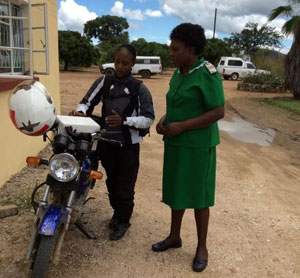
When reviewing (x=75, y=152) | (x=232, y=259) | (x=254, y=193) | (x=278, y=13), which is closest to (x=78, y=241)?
(x=75, y=152)

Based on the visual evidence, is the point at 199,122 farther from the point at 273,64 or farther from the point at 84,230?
the point at 273,64

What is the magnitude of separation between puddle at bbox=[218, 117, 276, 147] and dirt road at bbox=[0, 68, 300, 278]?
2388 mm

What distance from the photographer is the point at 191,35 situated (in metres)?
2.32

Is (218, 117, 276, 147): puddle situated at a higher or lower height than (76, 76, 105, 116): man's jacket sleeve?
lower

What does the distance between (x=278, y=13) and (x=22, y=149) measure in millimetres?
12923

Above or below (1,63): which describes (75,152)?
below

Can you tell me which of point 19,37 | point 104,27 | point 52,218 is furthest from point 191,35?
point 104,27

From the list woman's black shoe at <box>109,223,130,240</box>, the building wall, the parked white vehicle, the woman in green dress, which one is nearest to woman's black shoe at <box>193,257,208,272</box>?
the woman in green dress

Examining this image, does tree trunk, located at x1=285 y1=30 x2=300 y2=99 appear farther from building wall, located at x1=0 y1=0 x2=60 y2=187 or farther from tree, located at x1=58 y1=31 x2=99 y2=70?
tree, located at x1=58 y1=31 x2=99 y2=70

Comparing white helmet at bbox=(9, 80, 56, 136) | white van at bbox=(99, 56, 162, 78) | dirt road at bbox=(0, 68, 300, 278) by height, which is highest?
white van at bbox=(99, 56, 162, 78)

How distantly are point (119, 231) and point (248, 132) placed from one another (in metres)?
6.31

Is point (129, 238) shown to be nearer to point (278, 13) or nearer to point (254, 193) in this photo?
point (254, 193)

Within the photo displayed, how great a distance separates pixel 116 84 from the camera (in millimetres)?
2777

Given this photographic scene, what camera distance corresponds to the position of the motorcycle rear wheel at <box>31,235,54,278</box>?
6.87 feet
